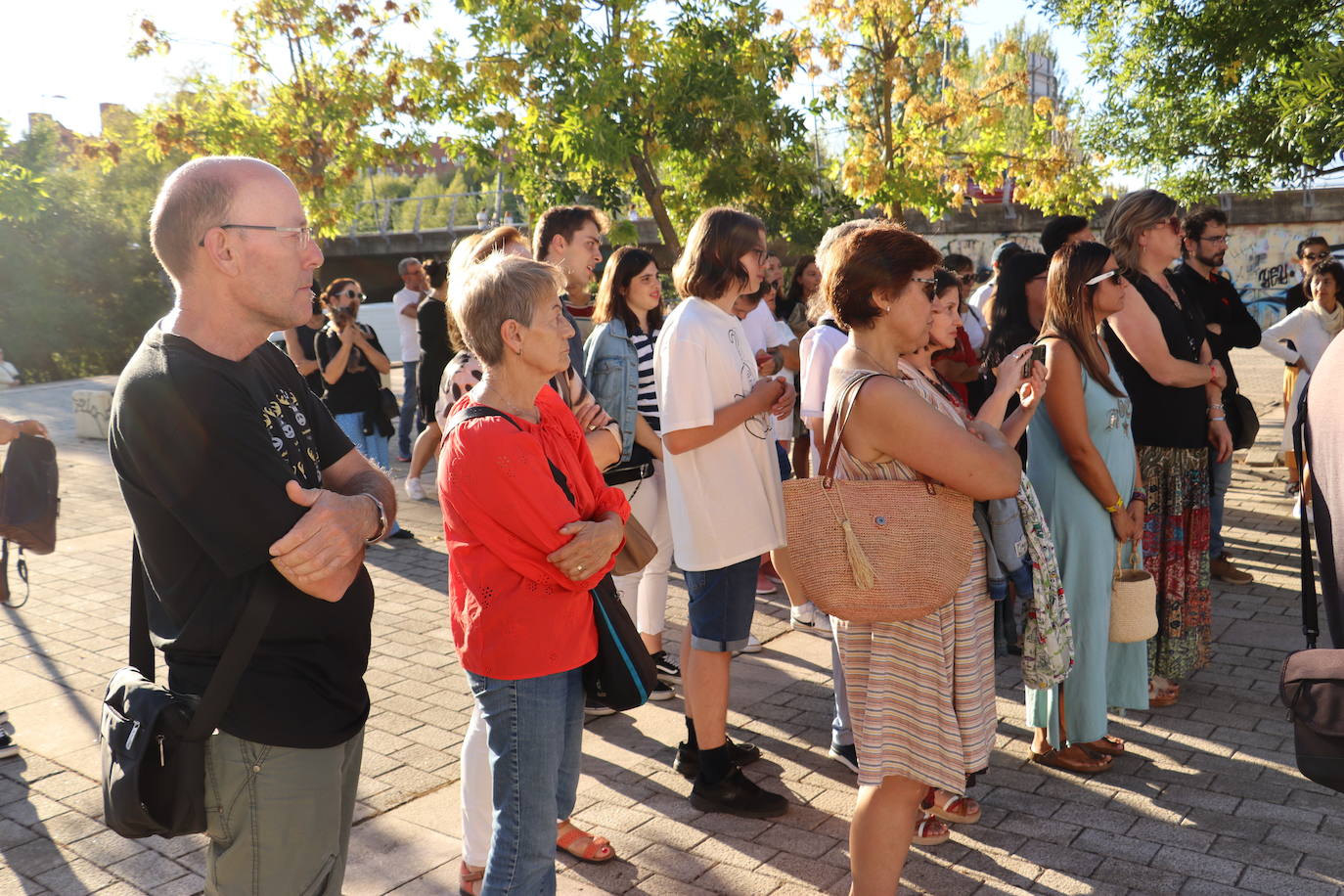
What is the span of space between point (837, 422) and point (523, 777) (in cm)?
125

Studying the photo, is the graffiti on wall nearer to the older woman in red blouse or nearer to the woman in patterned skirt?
the woman in patterned skirt

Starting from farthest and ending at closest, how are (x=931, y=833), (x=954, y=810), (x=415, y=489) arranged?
1. (x=415, y=489)
2. (x=954, y=810)
3. (x=931, y=833)

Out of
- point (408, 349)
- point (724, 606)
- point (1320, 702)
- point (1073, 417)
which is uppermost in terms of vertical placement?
point (408, 349)

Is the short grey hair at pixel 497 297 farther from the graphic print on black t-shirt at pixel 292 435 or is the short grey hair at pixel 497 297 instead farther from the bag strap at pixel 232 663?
the bag strap at pixel 232 663

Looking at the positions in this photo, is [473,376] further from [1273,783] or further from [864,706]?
[1273,783]

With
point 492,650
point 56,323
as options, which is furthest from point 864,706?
Result: point 56,323

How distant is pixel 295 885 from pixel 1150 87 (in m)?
9.69

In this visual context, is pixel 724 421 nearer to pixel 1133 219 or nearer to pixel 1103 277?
pixel 1103 277

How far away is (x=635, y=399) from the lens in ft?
16.0

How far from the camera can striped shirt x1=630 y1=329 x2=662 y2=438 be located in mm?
4953

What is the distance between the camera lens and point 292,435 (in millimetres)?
2240

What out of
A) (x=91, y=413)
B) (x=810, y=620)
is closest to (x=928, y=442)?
(x=810, y=620)

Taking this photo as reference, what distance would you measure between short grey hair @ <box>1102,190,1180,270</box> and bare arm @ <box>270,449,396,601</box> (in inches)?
156

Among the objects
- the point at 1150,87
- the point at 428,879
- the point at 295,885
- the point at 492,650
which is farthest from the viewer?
the point at 1150,87
